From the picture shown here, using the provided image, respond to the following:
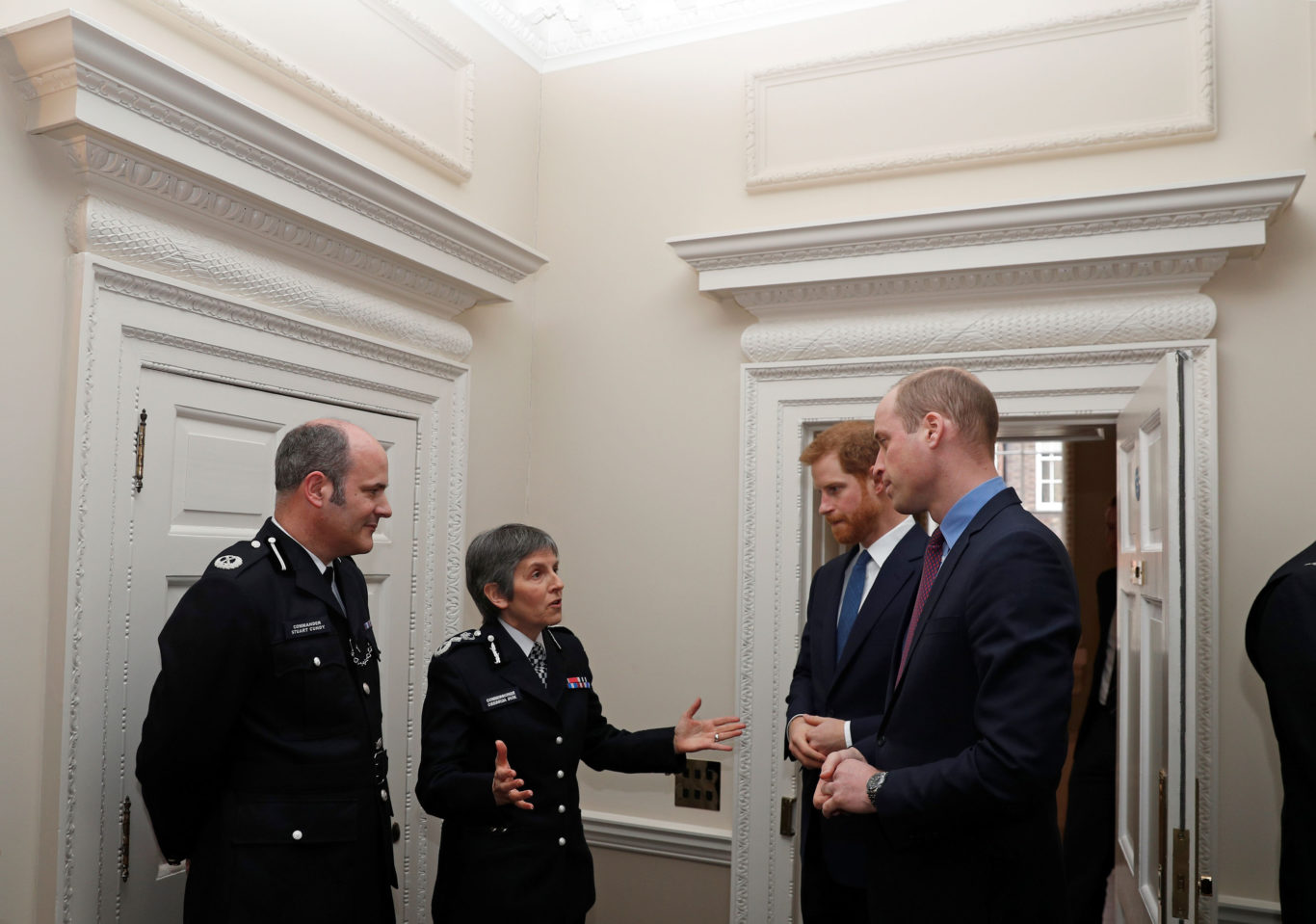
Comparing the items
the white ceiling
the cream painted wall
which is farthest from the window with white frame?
the cream painted wall

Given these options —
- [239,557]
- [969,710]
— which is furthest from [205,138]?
[969,710]

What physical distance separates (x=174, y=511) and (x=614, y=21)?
2.65 meters

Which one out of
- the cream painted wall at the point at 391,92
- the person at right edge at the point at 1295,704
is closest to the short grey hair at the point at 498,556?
the cream painted wall at the point at 391,92

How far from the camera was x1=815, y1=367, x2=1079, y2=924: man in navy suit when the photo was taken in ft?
5.98

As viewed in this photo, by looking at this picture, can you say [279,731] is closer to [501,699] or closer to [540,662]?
[501,699]

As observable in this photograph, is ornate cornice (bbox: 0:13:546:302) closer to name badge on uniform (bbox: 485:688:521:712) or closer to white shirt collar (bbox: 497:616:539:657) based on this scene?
white shirt collar (bbox: 497:616:539:657)

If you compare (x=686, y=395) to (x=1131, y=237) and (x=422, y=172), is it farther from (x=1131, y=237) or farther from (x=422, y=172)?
(x=1131, y=237)

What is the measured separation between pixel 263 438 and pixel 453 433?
2.94 feet

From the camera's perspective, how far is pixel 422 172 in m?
3.60

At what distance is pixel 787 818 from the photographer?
3.57 m

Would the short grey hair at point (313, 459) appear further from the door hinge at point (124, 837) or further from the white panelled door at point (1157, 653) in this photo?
the white panelled door at point (1157, 653)

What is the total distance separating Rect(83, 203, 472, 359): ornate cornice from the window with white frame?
15149 millimetres

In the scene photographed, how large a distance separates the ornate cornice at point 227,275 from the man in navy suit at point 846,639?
142 cm

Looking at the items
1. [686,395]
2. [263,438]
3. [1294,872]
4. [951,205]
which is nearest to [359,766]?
[263,438]
